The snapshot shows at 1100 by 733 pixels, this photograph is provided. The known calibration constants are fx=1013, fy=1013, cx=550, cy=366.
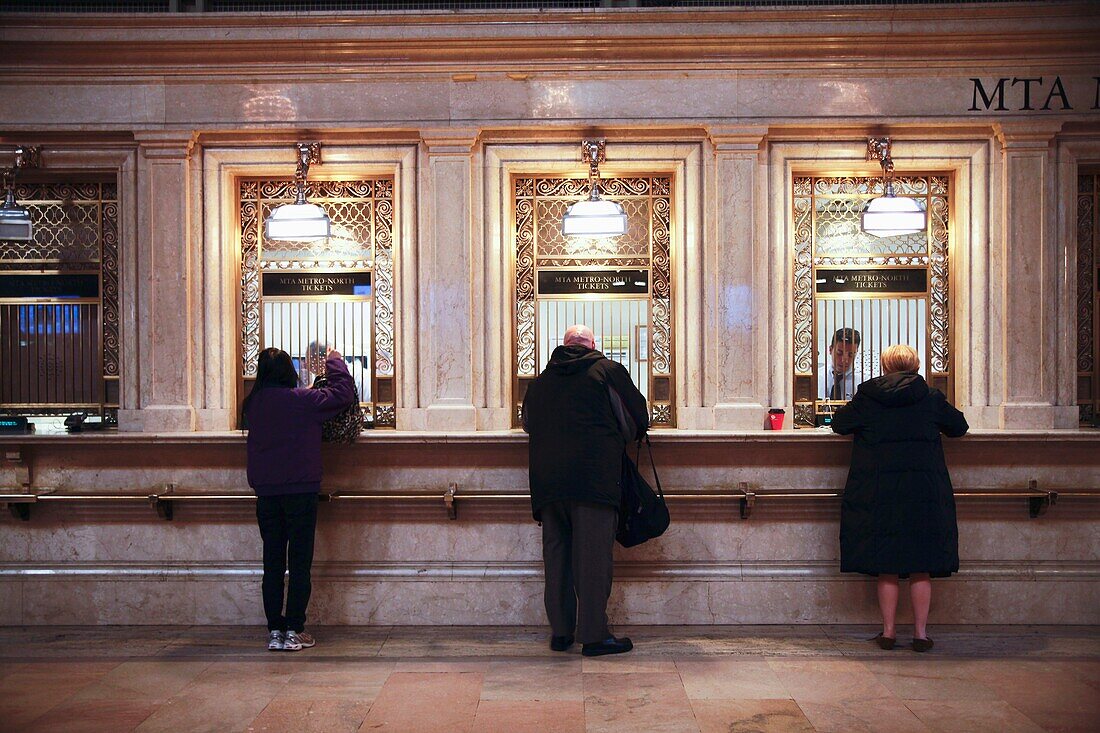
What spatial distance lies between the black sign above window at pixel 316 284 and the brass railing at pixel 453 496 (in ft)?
5.40

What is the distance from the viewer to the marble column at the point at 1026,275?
742 cm

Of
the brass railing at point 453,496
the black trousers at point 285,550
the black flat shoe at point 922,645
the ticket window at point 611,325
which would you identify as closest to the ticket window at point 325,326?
the brass railing at point 453,496

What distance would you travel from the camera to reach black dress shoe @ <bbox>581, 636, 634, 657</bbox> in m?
6.38

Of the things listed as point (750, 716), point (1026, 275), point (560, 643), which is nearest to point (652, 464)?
point (560, 643)

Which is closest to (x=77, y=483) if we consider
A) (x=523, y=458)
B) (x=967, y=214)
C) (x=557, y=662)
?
(x=523, y=458)

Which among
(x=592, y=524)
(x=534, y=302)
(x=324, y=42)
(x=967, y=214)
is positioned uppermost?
(x=324, y=42)

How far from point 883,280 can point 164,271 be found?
5.43m

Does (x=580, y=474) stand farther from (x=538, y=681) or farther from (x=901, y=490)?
(x=901, y=490)

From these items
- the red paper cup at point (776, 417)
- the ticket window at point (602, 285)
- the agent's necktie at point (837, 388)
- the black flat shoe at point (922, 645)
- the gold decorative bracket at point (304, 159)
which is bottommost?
the black flat shoe at point (922, 645)

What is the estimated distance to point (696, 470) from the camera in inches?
279

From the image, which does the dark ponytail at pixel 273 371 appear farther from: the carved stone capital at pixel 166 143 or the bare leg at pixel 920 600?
the bare leg at pixel 920 600

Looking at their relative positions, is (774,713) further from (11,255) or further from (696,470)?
(11,255)

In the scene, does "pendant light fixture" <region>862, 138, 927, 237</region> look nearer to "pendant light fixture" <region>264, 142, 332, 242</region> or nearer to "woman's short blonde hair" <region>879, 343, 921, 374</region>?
"woman's short blonde hair" <region>879, 343, 921, 374</region>

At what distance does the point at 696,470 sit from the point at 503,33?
3428 millimetres
